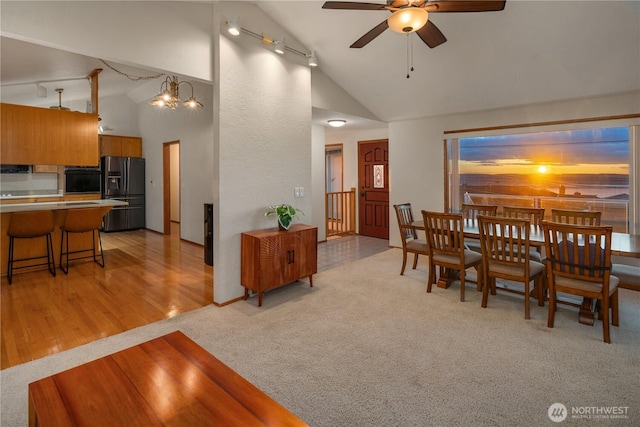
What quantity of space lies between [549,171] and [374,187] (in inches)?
131

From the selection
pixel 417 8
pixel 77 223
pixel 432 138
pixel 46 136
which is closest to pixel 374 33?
pixel 417 8

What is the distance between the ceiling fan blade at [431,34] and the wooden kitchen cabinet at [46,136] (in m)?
5.16

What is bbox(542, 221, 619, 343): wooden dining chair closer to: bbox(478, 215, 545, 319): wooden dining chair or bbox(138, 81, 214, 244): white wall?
bbox(478, 215, 545, 319): wooden dining chair

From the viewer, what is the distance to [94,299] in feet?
11.7

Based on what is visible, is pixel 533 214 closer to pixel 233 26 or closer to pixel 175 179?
pixel 233 26

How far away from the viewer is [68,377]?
150 centimetres

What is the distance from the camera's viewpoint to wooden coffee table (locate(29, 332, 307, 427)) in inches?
49.1

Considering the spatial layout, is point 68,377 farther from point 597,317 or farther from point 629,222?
point 629,222

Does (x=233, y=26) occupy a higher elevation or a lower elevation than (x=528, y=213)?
higher

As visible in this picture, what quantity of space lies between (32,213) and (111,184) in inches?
146

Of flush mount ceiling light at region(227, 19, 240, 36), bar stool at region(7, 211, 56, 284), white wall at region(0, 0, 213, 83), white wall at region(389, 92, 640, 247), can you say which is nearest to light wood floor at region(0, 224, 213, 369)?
bar stool at region(7, 211, 56, 284)

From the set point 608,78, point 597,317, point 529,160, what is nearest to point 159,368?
point 597,317

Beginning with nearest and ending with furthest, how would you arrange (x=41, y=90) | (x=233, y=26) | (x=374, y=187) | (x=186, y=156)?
1. (x=233, y=26)
2. (x=41, y=90)
3. (x=186, y=156)
4. (x=374, y=187)

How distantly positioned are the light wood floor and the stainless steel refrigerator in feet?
8.50
